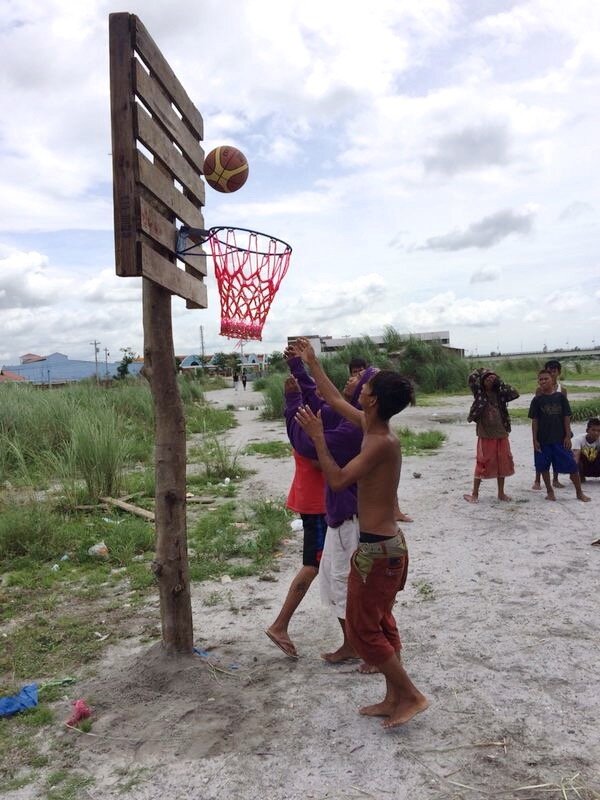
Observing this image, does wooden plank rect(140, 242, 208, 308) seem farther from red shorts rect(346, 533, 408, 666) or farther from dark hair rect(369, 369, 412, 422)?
red shorts rect(346, 533, 408, 666)

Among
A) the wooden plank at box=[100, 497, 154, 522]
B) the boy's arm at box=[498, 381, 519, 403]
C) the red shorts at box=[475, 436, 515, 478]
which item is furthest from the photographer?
the boy's arm at box=[498, 381, 519, 403]

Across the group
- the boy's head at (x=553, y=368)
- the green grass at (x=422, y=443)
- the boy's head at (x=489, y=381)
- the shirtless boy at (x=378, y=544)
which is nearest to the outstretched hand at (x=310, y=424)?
the shirtless boy at (x=378, y=544)

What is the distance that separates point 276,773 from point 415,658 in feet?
4.25

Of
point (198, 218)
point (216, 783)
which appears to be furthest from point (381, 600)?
point (198, 218)

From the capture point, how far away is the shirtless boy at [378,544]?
121 inches

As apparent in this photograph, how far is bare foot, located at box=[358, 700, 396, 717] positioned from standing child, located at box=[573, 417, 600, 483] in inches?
242

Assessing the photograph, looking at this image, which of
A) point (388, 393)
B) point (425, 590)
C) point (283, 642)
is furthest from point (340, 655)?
point (388, 393)

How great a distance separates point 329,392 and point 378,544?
87cm

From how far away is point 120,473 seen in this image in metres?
8.53

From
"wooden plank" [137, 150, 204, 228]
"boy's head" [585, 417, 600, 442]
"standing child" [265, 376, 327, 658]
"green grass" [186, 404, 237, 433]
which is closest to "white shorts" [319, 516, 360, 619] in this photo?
"standing child" [265, 376, 327, 658]

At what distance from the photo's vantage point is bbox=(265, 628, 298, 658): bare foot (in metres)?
3.84

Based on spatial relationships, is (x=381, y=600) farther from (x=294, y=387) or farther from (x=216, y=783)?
(x=294, y=387)

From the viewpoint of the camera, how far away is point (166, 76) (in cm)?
374

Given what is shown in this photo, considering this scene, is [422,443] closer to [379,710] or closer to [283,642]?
[283,642]
